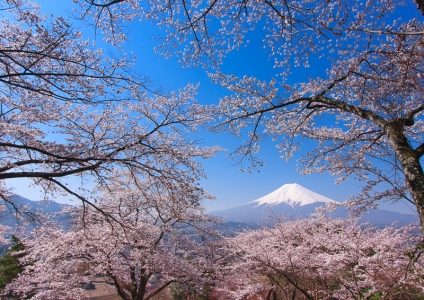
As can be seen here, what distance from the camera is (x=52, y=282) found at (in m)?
6.10

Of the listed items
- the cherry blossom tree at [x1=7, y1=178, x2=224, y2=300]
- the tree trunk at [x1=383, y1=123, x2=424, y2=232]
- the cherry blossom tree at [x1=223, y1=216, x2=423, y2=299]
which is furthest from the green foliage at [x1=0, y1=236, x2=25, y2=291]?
the tree trunk at [x1=383, y1=123, x2=424, y2=232]

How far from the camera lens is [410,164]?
2.26m

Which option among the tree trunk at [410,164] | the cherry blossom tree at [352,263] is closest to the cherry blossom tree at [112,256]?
the cherry blossom tree at [352,263]

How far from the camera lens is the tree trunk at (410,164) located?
212cm

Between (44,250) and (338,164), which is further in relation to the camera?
(44,250)

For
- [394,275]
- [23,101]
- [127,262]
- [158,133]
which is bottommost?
[127,262]

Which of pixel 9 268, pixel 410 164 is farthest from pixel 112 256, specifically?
pixel 9 268

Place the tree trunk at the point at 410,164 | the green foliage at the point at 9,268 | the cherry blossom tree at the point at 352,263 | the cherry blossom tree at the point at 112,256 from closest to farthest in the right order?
the tree trunk at the point at 410,164 → the cherry blossom tree at the point at 352,263 → the cherry blossom tree at the point at 112,256 → the green foliage at the point at 9,268

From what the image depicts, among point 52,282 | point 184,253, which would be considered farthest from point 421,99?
point 52,282

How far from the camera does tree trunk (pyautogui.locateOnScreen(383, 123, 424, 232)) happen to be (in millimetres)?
2119

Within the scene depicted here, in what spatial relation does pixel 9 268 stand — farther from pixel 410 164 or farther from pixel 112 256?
pixel 410 164

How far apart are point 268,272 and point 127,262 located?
427 cm

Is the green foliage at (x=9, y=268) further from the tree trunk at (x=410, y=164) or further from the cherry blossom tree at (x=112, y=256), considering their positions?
the tree trunk at (x=410, y=164)

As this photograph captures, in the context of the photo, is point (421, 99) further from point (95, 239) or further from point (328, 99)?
point (95, 239)
